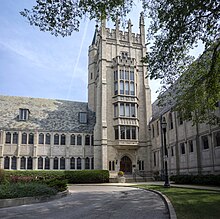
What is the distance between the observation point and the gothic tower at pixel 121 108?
41594mm

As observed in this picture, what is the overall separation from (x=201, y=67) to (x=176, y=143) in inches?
733

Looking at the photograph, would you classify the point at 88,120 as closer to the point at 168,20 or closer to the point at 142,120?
the point at 142,120

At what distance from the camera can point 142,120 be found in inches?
1754

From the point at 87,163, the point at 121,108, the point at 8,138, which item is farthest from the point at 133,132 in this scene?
the point at 8,138

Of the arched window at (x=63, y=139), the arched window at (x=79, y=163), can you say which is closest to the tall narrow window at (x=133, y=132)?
the arched window at (x=79, y=163)

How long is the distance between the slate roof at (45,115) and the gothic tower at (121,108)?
395 centimetres

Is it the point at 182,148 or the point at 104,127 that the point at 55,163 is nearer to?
the point at 104,127

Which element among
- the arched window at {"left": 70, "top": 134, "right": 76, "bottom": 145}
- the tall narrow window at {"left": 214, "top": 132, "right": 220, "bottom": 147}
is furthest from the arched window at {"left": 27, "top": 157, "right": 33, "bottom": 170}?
the tall narrow window at {"left": 214, "top": 132, "right": 220, "bottom": 147}

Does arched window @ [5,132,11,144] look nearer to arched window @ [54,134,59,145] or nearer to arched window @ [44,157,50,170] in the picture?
arched window @ [44,157,50,170]

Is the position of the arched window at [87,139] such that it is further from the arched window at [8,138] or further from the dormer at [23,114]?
the arched window at [8,138]

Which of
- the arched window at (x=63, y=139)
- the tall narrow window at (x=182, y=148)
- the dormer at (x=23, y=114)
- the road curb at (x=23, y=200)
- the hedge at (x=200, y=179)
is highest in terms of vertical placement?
the dormer at (x=23, y=114)

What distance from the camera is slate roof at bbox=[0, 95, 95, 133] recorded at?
1627 inches

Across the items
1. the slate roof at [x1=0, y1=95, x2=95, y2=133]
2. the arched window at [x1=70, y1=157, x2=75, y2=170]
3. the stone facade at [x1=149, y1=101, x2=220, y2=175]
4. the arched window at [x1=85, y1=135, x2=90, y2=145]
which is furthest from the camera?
the arched window at [x1=85, y1=135, x2=90, y2=145]

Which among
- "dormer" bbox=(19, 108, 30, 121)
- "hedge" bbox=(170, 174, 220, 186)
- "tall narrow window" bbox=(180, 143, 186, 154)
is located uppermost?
"dormer" bbox=(19, 108, 30, 121)
